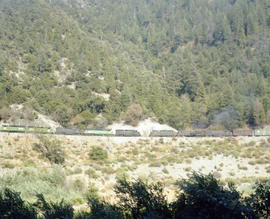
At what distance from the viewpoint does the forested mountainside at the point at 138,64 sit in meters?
56.1

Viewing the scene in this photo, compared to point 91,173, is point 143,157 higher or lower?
higher

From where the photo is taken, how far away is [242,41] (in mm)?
87375

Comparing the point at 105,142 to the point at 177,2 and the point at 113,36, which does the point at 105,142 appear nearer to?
the point at 113,36

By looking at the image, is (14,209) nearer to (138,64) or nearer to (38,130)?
(38,130)

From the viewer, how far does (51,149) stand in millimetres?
32094

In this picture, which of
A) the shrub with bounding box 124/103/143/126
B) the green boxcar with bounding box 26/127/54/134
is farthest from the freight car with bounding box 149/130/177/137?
the green boxcar with bounding box 26/127/54/134

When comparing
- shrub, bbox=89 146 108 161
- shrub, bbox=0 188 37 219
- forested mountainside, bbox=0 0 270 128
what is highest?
forested mountainside, bbox=0 0 270 128

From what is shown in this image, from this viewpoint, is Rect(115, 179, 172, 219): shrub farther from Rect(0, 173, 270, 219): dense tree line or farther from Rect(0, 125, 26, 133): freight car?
Rect(0, 125, 26, 133): freight car

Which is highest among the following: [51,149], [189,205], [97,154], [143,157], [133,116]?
[133,116]

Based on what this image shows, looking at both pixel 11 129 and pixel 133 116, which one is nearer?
pixel 11 129

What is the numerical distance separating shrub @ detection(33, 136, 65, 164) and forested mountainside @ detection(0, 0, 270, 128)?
51.0 feet

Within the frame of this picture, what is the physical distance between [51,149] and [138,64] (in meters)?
56.5

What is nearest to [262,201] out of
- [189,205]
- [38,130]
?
[189,205]

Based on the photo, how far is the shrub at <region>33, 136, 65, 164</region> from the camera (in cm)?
3033
